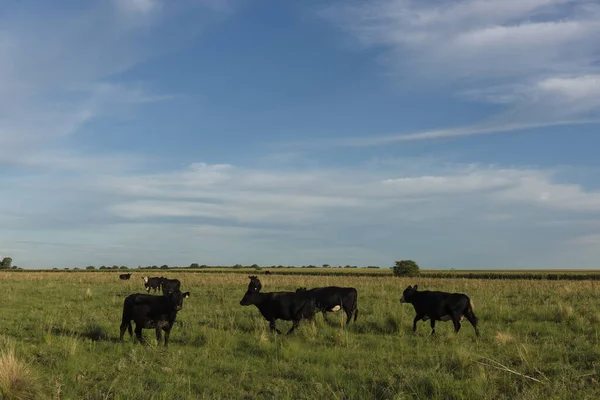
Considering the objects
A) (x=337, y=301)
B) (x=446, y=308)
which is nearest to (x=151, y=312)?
(x=337, y=301)

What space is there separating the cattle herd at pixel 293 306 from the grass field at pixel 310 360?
45cm

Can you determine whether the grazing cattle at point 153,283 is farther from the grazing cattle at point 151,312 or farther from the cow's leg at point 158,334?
the cow's leg at point 158,334

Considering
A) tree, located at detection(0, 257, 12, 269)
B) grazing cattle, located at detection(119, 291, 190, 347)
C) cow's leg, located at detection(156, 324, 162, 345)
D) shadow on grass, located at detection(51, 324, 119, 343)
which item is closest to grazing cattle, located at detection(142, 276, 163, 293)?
shadow on grass, located at detection(51, 324, 119, 343)

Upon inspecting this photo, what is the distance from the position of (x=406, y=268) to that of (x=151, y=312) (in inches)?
1895

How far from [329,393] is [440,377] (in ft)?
6.50

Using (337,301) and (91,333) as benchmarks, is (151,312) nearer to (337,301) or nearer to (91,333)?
(91,333)

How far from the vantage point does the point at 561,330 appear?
46.4 feet

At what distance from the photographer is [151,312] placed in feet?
40.8

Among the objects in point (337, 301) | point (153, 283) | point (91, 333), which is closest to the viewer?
→ point (91, 333)

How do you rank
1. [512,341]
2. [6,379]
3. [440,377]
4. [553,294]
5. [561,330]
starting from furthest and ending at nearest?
[553,294]
[561,330]
[512,341]
[440,377]
[6,379]

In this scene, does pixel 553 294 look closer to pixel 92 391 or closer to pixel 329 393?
pixel 329 393

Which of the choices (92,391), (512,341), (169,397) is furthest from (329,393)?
(512,341)

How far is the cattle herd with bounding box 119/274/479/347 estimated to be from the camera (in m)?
12.4

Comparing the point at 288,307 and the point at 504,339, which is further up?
the point at 288,307
